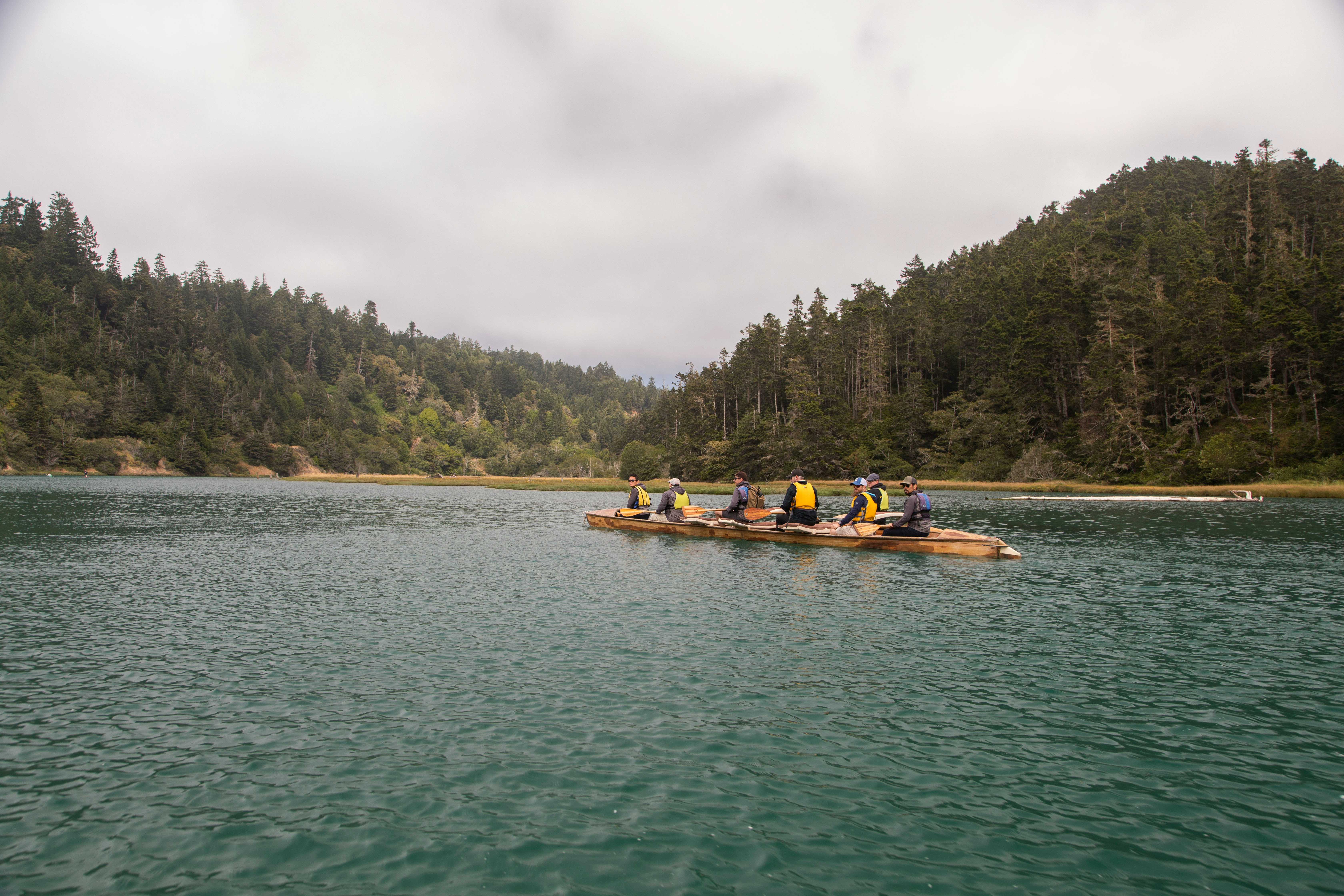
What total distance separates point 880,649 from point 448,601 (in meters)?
12.3

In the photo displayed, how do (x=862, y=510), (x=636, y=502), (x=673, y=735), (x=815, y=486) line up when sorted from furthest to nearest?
(x=815, y=486) < (x=636, y=502) < (x=862, y=510) < (x=673, y=735)

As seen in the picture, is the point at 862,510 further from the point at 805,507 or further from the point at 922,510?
the point at 922,510

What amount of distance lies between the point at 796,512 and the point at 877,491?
4026 millimetres

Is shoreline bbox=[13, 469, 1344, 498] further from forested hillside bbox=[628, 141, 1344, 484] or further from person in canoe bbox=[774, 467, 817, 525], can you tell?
person in canoe bbox=[774, 467, 817, 525]

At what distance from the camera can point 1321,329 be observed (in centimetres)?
7000

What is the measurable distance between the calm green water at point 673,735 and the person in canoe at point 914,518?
605 cm

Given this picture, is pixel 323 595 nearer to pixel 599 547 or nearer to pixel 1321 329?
pixel 599 547

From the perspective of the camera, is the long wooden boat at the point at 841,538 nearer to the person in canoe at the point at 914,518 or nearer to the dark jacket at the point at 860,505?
the person in canoe at the point at 914,518

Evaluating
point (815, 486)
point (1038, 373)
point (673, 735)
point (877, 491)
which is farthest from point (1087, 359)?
point (673, 735)

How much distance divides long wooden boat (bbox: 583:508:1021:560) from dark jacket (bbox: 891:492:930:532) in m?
0.50

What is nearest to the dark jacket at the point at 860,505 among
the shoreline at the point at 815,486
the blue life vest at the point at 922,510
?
the blue life vest at the point at 922,510

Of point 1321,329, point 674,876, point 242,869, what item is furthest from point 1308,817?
point 1321,329

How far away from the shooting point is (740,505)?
1442 inches

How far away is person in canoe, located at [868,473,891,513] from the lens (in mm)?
32500
